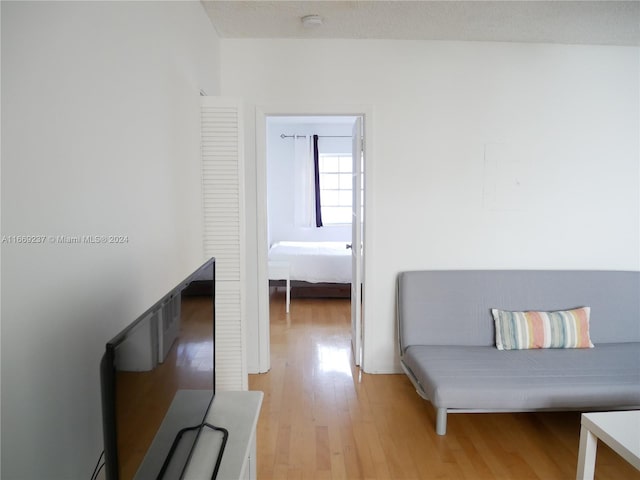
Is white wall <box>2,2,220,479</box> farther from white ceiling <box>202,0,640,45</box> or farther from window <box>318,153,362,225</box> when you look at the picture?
window <box>318,153,362,225</box>

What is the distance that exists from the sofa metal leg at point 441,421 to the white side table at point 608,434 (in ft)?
2.22

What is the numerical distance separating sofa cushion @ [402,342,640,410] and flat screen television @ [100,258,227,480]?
1.38m

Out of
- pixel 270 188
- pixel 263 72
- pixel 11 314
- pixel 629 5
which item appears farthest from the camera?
pixel 270 188

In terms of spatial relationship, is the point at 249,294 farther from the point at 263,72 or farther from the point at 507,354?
the point at 507,354

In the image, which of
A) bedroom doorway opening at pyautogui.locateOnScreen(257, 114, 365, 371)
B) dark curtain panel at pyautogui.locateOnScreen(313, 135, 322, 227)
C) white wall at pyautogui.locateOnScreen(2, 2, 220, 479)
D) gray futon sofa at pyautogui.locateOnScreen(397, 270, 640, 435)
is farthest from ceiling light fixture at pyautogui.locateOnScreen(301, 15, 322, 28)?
dark curtain panel at pyautogui.locateOnScreen(313, 135, 322, 227)

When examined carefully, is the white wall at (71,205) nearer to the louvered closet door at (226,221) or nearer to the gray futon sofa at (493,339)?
the louvered closet door at (226,221)

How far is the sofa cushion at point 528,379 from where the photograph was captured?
7.38 ft

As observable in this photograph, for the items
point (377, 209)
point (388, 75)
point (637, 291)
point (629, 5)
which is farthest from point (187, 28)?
point (637, 291)

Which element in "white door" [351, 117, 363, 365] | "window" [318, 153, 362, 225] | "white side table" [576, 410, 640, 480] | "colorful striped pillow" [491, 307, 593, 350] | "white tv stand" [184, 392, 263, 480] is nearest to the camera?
"white tv stand" [184, 392, 263, 480]

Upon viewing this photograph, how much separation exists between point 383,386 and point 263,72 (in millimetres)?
2425

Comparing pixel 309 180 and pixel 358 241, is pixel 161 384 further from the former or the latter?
pixel 309 180

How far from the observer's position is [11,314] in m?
0.91

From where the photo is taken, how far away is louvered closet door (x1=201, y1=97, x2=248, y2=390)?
7.64 feet

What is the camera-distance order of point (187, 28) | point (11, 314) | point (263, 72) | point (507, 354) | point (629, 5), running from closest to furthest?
point (11, 314), point (187, 28), point (629, 5), point (507, 354), point (263, 72)
